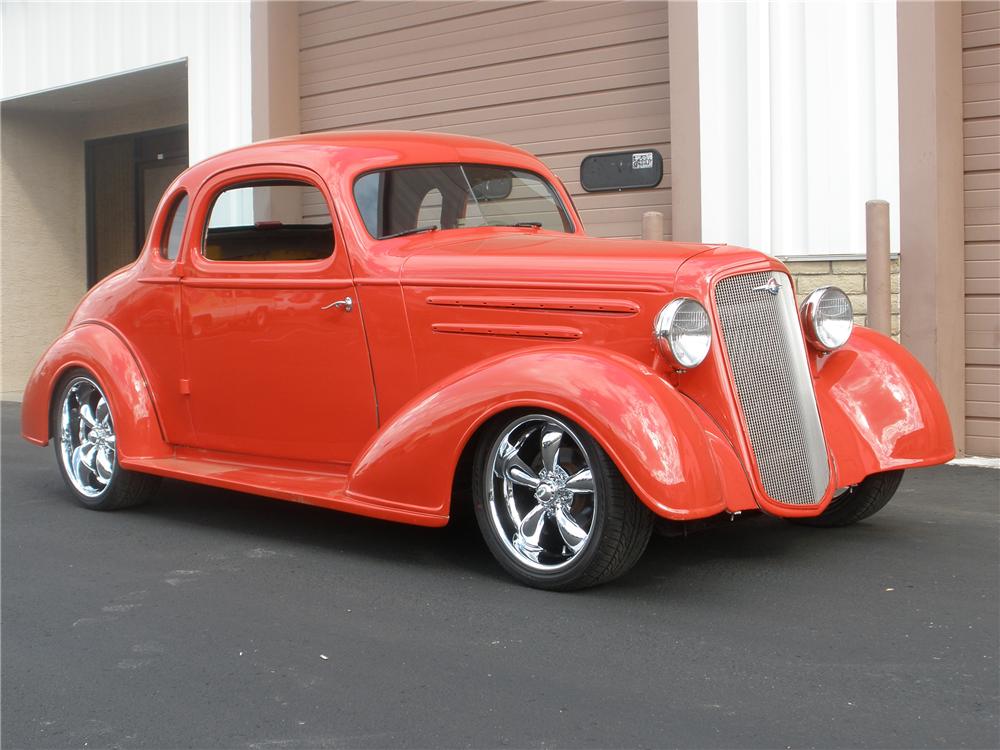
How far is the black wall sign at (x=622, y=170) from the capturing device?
8406mm

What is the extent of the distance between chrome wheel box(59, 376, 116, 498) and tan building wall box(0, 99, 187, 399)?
7357 mm

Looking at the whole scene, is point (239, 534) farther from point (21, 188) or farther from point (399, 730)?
point (21, 188)

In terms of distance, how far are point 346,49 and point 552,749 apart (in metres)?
8.70

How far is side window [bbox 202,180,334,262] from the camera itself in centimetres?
537

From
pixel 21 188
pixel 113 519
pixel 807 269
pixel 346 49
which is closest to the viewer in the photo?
pixel 113 519

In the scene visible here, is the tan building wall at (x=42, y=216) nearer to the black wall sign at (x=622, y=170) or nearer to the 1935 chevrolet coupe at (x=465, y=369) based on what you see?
the black wall sign at (x=622, y=170)

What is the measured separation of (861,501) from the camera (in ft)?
16.7

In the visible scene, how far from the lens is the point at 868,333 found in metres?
5.18

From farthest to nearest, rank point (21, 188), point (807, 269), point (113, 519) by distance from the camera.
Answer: point (21, 188) → point (807, 269) → point (113, 519)

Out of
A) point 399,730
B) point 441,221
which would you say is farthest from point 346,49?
point 399,730

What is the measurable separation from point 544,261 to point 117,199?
36.0 ft

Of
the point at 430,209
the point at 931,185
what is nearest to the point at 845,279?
the point at 931,185

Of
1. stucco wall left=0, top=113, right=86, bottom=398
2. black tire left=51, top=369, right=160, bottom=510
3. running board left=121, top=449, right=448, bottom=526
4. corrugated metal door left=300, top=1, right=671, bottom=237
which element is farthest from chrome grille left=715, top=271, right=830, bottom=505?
stucco wall left=0, top=113, right=86, bottom=398

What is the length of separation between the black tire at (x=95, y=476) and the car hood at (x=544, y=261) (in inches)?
77.4
